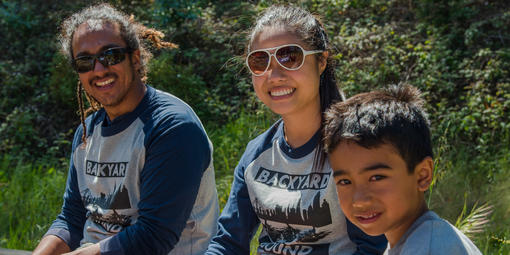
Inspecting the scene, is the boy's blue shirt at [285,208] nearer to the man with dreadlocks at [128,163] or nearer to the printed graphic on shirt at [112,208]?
the man with dreadlocks at [128,163]

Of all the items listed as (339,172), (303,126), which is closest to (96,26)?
(303,126)

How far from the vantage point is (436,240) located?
5.39 ft

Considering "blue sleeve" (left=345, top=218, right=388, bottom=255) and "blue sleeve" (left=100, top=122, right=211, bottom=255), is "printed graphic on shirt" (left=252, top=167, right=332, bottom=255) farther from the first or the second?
"blue sleeve" (left=100, top=122, right=211, bottom=255)

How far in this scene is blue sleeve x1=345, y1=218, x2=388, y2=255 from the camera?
6.96ft

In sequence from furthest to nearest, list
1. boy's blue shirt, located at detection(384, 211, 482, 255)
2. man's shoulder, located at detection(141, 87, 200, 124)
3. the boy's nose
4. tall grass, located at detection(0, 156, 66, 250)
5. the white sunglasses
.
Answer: tall grass, located at detection(0, 156, 66, 250), man's shoulder, located at detection(141, 87, 200, 124), the white sunglasses, the boy's nose, boy's blue shirt, located at detection(384, 211, 482, 255)

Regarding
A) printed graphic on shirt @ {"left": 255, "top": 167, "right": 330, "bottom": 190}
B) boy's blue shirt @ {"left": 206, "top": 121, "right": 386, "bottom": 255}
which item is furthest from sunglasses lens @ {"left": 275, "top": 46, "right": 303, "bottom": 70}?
printed graphic on shirt @ {"left": 255, "top": 167, "right": 330, "bottom": 190}

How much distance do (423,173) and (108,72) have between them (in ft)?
5.16

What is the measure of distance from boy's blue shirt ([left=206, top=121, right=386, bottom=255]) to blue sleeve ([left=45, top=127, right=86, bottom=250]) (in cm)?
88

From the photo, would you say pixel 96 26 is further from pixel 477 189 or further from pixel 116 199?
pixel 477 189

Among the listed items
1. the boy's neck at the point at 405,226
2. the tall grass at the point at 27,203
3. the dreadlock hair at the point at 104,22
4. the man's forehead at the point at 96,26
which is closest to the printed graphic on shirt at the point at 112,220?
the dreadlock hair at the point at 104,22

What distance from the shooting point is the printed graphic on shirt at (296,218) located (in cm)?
221

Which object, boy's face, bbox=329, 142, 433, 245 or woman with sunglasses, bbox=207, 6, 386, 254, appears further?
woman with sunglasses, bbox=207, 6, 386, 254

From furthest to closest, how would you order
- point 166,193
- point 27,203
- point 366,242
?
point 27,203
point 166,193
point 366,242

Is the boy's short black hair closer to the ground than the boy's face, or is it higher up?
higher up
